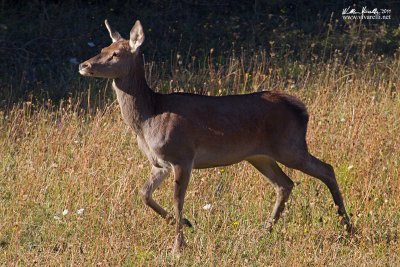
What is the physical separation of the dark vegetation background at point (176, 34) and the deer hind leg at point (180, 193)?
13.2 ft

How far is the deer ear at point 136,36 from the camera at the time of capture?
26.6 feet

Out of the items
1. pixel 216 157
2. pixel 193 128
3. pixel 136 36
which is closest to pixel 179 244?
pixel 216 157

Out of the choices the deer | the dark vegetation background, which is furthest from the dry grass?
the dark vegetation background

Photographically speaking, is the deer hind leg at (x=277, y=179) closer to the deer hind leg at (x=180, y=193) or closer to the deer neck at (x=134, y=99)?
the deer hind leg at (x=180, y=193)

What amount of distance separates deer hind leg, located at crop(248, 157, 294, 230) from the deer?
13cm

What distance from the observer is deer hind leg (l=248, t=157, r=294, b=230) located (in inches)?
337

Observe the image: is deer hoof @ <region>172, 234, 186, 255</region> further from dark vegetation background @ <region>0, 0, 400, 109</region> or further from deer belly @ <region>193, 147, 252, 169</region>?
dark vegetation background @ <region>0, 0, 400, 109</region>

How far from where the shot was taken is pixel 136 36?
8141 mm

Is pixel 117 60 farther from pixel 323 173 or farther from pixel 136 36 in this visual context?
pixel 323 173

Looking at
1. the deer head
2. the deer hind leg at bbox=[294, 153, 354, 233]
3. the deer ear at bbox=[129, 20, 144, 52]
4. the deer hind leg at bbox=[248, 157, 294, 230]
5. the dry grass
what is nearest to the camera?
the dry grass

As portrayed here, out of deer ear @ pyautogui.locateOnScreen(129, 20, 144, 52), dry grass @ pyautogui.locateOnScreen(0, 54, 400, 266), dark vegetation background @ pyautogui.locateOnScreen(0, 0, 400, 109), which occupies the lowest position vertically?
dark vegetation background @ pyautogui.locateOnScreen(0, 0, 400, 109)

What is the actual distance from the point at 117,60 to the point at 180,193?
3.60ft

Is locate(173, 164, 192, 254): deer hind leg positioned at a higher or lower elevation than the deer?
lower

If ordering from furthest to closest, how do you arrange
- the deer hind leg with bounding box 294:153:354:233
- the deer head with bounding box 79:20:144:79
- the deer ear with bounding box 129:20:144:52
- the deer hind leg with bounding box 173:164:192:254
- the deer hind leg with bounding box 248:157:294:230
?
1. the deer hind leg with bounding box 248:157:294:230
2. the deer hind leg with bounding box 294:153:354:233
3. the deer ear with bounding box 129:20:144:52
4. the deer head with bounding box 79:20:144:79
5. the deer hind leg with bounding box 173:164:192:254
